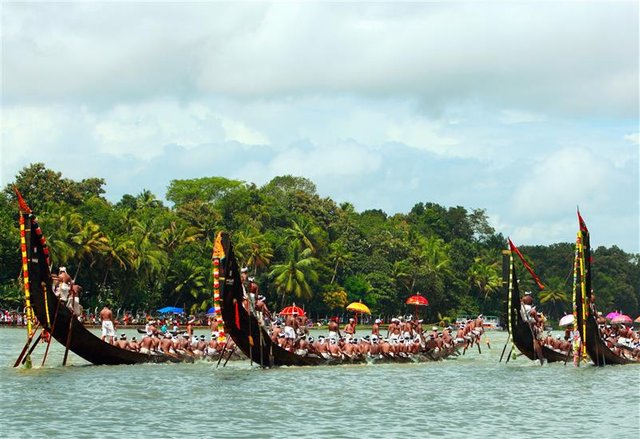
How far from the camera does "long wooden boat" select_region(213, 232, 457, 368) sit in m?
34.8

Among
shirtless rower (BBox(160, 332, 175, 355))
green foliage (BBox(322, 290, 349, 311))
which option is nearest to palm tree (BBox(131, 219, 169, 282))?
green foliage (BBox(322, 290, 349, 311))

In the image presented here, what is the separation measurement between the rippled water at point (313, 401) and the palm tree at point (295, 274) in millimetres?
45305

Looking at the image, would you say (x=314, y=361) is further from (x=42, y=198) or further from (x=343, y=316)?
(x=343, y=316)

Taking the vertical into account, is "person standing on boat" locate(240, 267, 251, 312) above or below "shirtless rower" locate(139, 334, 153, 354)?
above

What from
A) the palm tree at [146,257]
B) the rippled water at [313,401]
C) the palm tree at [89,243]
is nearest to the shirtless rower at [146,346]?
the rippled water at [313,401]

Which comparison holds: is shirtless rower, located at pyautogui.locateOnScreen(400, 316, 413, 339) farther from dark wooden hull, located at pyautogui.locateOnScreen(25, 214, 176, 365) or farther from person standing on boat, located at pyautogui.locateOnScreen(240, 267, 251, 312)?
dark wooden hull, located at pyautogui.locateOnScreen(25, 214, 176, 365)

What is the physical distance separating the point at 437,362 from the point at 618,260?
360 feet

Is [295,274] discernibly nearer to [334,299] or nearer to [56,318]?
[334,299]

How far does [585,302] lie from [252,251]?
1988 inches

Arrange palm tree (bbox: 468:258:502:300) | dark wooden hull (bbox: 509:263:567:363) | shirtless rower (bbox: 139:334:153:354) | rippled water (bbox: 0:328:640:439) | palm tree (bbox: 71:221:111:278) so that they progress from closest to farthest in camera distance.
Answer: rippled water (bbox: 0:328:640:439) < shirtless rower (bbox: 139:334:153:354) < dark wooden hull (bbox: 509:263:567:363) < palm tree (bbox: 71:221:111:278) < palm tree (bbox: 468:258:502:300)

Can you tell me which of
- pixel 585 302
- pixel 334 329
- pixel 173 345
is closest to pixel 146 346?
pixel 173 345

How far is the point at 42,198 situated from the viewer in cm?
8488

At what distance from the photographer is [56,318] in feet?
115

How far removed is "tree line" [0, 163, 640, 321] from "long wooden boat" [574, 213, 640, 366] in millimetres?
22540
